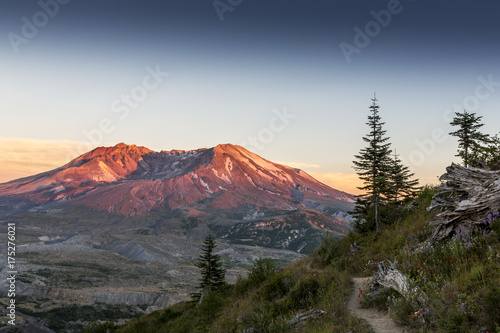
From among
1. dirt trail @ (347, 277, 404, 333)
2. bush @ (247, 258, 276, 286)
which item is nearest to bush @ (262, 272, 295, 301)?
dirt trail @ (347, 277, 404, 333)

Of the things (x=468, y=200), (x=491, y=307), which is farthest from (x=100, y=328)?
(x=491, y=307)

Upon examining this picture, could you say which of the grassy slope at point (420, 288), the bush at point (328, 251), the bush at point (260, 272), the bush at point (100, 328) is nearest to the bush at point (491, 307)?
the grassy slope at point (420, 288)

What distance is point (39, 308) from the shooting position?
98625 mm

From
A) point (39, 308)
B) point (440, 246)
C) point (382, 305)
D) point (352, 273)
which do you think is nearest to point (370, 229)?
point (352, 273)

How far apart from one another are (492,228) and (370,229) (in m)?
10.5

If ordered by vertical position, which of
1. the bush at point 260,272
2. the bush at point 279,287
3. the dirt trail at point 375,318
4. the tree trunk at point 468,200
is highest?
the tree trunk at point 468,200

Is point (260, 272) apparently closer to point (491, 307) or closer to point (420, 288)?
point (420, 288)

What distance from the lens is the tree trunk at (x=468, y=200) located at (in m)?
8.68

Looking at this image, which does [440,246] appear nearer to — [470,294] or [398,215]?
[470,294]

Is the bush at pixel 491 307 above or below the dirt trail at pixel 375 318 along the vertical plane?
above

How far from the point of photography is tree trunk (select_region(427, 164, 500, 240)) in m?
8.68

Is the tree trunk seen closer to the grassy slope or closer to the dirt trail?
the grassy slope

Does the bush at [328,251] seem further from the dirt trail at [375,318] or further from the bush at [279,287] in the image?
the dirt trail at [375,318]

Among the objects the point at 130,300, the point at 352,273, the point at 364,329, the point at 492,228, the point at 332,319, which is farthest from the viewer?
the point at 130,300
